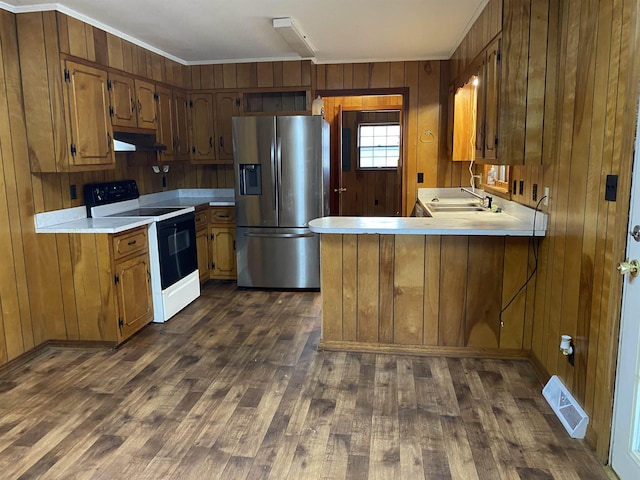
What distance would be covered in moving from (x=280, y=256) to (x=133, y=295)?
1620 mm

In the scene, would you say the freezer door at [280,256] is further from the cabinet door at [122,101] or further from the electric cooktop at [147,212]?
the cabinet door at [122,101]

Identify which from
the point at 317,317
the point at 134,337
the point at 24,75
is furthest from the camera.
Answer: the point at 317,317

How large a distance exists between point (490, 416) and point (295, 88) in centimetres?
386

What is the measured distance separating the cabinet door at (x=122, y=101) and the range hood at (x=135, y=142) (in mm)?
109

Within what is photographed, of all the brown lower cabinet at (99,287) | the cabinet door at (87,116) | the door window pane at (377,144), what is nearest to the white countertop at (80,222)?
the brown lower cabinet at (99,287)

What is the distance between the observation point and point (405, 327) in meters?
3.29

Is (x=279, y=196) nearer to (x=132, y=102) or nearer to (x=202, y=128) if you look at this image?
(x=202, y=128)

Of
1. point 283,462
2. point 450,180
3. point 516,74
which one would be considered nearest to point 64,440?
point 283,462

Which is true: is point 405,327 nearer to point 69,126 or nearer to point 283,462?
point 283,462

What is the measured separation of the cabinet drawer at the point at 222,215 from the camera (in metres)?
5.12

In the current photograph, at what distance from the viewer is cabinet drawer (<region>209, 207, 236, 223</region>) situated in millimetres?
5125

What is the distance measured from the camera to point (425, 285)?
10.6 feet

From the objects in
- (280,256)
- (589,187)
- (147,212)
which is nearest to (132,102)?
(147,212)

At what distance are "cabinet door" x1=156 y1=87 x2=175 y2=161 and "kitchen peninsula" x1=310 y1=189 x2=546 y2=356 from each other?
2298 mm
